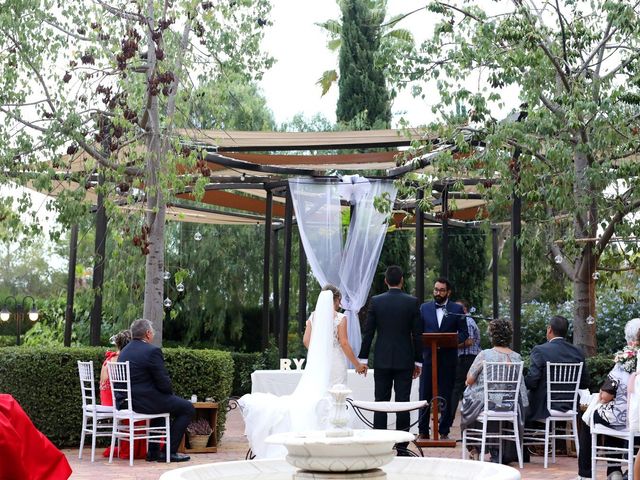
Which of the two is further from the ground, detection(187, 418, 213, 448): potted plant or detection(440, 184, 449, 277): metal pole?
detection(440, 184, 449, 277): metal pole

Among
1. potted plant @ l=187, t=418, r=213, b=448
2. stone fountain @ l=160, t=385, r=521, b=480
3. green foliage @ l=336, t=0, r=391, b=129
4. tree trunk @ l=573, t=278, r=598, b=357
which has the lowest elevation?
potted plant @ l=187, t=418, r=213, b=448

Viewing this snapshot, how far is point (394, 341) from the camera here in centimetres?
870

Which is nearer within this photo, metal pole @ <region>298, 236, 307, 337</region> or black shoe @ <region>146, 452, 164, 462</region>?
black shoe @ <region>146, 452, 164, 462</region>

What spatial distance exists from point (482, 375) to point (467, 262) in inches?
504

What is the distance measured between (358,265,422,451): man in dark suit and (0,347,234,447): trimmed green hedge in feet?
6.58

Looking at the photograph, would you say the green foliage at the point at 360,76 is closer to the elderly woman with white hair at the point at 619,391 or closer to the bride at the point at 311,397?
the bride at the point at 311,397

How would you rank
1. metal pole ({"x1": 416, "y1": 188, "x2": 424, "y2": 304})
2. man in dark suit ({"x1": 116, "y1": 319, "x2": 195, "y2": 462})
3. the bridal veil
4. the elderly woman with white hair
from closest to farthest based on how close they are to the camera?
the elderly woman with white hair, the bridal veil, man in dark suit ({"x1": 116, "y1": 319, "x2": 195, "y2": 462}), metal pole ({"x1": 416, "y1": 188, "x2": 424, "y2": 304})

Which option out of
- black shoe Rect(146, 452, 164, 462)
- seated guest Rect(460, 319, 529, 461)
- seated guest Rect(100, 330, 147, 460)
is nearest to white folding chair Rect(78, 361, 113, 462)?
seated guest Rect(100, 330, 147, 460)

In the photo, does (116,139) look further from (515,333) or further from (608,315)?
(608,315)

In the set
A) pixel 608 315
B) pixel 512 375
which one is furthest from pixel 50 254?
pixel 512 375

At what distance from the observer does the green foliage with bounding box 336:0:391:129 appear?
2325 cm

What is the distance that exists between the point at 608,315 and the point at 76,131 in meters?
9.95

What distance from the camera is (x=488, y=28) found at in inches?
383

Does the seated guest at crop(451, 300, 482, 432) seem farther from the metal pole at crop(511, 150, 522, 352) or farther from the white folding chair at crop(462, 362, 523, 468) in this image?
the white folding chair at crop(462, 362, 523, 468)
